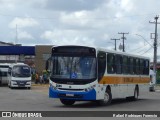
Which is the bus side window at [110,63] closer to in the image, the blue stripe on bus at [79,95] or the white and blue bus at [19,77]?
the blue stripe on bus at [79,95]

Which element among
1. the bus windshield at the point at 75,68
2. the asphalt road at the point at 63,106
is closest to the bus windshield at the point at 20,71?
the asphalt road at the point at 63,106

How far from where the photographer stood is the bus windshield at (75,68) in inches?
943

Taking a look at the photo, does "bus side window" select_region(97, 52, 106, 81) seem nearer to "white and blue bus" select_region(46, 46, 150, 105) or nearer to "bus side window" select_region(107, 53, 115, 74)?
"white and blue bus" select_region(46, 46, 150, 105)

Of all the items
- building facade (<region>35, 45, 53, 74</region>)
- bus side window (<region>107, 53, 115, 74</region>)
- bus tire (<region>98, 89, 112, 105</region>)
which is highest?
building facade (<region>35, 45, 53, 74</region>)

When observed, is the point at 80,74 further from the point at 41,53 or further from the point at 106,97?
the point at 41,53

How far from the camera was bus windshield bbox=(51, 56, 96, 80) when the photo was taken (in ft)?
78.6

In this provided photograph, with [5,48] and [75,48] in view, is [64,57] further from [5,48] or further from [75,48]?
[5,48]

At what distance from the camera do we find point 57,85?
24.1 m

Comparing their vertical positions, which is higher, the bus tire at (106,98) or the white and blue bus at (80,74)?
the white and blue bus at (80,74)

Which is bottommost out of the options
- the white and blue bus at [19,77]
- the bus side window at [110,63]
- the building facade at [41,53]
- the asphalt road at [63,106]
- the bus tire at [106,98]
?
the asphalt road at [63,106]

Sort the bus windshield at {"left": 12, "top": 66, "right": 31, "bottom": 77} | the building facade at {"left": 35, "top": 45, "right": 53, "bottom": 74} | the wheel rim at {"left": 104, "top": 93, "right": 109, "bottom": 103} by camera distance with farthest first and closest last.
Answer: the building facade at {"left": 35, "top": 45, "right": 53, "bottom": 74}, the bus windshield at {"left": 12, "top": 66, "right": 31, "bottom": 77}, the wheel rim at {"left": 104, "top": 93, "right": 109, "bottom": 103}

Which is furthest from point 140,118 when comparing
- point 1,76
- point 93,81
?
point 1,76

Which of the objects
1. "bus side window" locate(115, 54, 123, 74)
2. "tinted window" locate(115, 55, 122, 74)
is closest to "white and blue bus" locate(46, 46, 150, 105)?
"tinted window" locate(115, 55, 122, 74)

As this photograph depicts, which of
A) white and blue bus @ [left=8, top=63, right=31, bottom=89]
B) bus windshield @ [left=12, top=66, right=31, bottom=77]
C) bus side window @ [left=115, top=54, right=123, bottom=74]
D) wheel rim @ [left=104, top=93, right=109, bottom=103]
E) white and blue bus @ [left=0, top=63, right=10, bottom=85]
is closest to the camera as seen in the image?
wheel rim @ [left=104, top=93, right=109, bottom=103]
